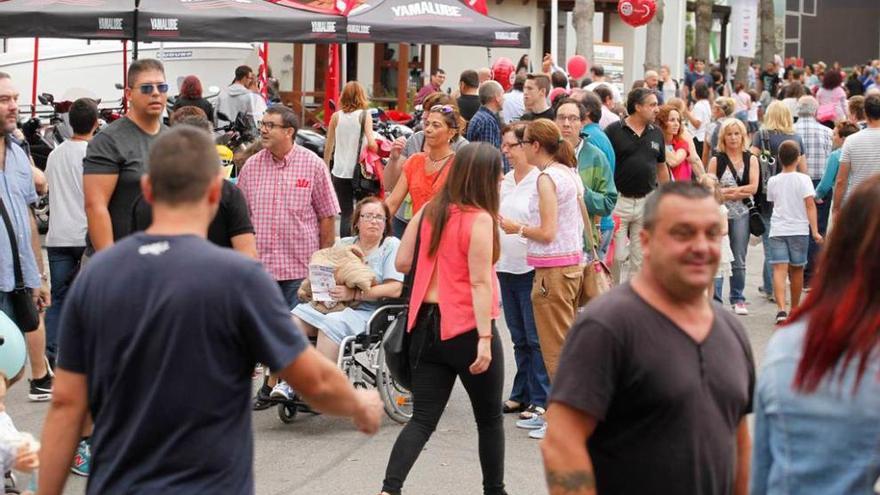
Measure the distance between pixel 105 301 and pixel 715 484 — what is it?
1.63 metres

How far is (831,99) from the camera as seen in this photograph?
79.5ft

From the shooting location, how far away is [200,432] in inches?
143

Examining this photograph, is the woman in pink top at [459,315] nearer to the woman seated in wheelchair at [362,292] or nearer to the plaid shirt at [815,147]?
the woman seated in wheelchair at [362,292]

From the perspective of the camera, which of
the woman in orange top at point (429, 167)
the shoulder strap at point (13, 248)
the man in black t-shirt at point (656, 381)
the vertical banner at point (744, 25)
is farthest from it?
the vertical banner at point (744, 25)

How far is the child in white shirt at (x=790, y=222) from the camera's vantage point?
39.6 feet

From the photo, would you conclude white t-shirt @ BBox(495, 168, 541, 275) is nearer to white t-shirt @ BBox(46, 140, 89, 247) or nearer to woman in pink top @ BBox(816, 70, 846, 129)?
white t-shirt @ BBox(46, 140, 89, 247)

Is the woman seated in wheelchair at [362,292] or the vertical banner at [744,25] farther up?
the vertical banner at [744,25]

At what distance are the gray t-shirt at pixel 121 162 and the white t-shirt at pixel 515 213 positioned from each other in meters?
2.28

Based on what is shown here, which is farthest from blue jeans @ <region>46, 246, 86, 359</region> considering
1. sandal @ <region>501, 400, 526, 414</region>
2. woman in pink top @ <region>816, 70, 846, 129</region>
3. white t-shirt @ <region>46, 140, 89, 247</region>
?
woman in pink top @ <region>816, 70, 846, 129</region>

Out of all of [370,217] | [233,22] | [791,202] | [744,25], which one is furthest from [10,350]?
[744,25]

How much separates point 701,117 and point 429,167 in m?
13.3

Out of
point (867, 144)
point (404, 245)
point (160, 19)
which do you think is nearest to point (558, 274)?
point (404, 245)

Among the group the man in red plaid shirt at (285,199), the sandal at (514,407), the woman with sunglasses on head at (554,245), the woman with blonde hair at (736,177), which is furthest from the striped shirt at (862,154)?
the man in red plaid shirt at (285,199)

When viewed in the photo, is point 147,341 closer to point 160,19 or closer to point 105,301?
point 105,301
